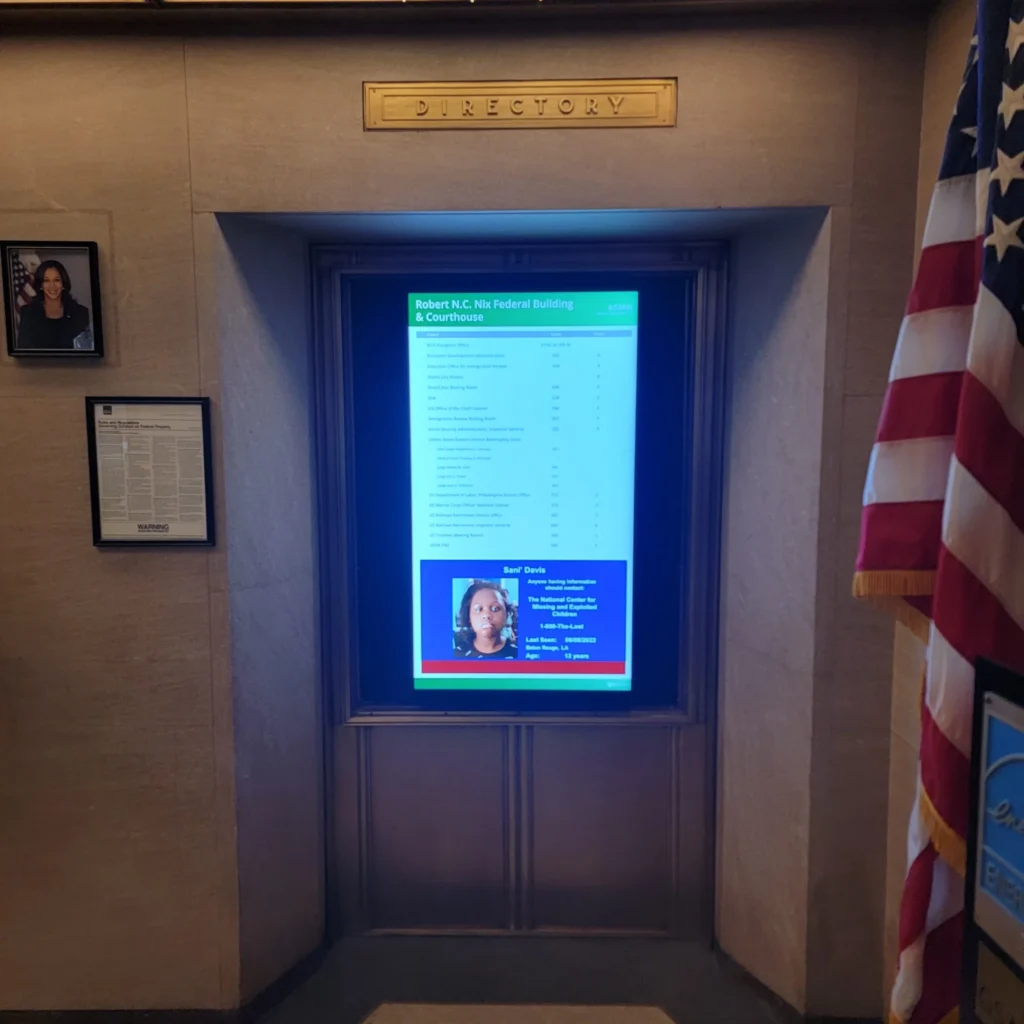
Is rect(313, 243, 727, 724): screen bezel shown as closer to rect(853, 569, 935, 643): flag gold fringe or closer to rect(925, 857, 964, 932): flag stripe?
rect(853, 569, 935, 643): flag gold fringe

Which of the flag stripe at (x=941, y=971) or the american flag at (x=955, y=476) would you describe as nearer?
the american flag at (x=955, y=476)

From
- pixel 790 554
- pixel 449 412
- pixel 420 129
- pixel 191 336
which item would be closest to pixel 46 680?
pixel 191 336

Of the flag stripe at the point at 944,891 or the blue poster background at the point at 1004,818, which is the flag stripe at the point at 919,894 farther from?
the blue poster background at the point at 1004,818

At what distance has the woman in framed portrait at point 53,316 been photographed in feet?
6.34

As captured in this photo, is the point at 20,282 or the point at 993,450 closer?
the point at 993,450

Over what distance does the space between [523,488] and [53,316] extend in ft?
4.53

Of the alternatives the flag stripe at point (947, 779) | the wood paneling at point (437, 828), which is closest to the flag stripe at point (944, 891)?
the flag stripe at point (947, 779)

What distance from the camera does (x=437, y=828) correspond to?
8.11 feet

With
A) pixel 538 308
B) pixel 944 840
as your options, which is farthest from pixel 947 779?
pixel 538 308

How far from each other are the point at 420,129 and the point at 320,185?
0.30 m

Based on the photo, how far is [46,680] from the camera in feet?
6.78

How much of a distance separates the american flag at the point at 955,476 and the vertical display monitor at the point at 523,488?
95cm

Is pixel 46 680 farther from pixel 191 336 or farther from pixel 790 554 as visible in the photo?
pixel 790 554

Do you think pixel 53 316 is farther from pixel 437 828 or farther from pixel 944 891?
pixel 944 891
